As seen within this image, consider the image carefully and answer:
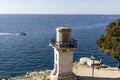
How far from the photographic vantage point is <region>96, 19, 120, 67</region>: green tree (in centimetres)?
Result: 4209

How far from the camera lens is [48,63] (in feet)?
236

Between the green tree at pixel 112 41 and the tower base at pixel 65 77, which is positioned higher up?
the green tree at pixel 112 41

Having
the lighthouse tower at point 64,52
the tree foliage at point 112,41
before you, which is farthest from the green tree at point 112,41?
the lighthouse tower at point 64,52

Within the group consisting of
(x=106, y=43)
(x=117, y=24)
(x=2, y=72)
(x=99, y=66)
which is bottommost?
(x=2, y=72)

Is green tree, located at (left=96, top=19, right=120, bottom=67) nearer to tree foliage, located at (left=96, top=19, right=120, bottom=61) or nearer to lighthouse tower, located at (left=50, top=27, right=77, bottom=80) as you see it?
tree foliage, located at (left=96, top=19, right=120, bottom=61)

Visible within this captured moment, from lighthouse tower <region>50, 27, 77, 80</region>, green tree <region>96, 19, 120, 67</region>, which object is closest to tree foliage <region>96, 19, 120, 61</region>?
green tree <region>96, 19, 120, 67</region>


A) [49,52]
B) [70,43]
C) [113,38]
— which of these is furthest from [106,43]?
[49,52]

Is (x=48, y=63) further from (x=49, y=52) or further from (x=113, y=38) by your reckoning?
(x=113, y=38)

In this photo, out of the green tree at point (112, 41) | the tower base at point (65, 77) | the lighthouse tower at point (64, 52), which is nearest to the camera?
the lighthouse tower at point (64, 52)

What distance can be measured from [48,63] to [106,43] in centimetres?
2927

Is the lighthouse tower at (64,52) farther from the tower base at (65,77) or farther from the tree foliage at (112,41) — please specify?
the tree foliage at (112,41)

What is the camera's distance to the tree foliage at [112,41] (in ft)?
138

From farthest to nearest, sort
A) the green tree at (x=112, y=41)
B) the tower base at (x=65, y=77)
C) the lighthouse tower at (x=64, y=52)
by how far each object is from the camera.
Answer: the green tree at (x=112, y=41), the tower base at (x=65, y=77), the lighthouse tower at (x=64, y=52)

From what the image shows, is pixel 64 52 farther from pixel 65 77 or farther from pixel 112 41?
pixel 112 41
